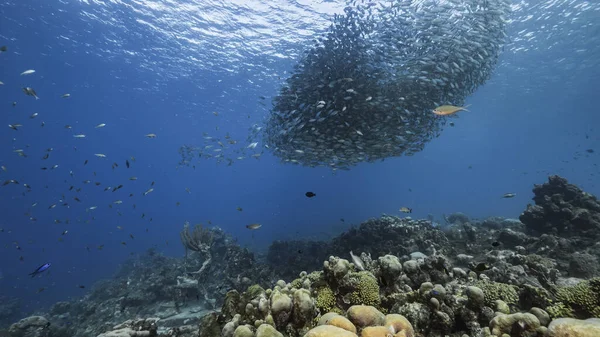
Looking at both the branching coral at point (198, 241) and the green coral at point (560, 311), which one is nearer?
the green coral at point (560, 311)

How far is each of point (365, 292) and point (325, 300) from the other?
678mm

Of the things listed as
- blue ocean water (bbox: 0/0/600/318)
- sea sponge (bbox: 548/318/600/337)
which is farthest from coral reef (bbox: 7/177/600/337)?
blue ocean water (bbox: 0/0/600/318)

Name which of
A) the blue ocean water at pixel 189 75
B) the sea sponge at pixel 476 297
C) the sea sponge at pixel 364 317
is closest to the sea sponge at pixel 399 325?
the sea sponge at pixel 364 317

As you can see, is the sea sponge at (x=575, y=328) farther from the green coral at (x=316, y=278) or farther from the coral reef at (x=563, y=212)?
the coral reef at (x=563, y=212)

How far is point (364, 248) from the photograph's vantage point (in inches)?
484

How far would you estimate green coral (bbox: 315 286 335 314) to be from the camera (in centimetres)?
434

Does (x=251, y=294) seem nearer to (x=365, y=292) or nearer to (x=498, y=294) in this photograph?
(x=365, y=292)

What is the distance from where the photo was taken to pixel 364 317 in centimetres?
337

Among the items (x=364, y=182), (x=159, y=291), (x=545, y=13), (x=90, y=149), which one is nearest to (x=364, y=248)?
(x=159, y=291)

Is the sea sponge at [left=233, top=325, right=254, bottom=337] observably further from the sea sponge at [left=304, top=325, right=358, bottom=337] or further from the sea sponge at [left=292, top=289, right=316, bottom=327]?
the sea sponge at [left=304, top=325, right=358, bottom=337]

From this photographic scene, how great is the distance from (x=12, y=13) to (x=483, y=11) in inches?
1543

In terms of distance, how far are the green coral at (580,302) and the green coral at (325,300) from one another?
3.02 meters

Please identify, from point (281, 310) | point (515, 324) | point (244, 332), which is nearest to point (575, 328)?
point (515, 324)

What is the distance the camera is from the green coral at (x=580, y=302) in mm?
3436
